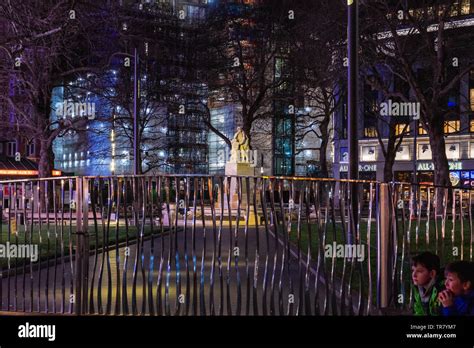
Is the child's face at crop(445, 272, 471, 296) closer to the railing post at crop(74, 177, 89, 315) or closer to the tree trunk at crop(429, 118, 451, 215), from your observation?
the railing post at crop(74, 177, 89, 315)

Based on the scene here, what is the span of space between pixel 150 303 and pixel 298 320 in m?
2.53

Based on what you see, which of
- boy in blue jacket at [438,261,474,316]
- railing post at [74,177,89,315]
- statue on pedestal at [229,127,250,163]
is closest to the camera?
boy in blue jacket at [438,261,474,316]

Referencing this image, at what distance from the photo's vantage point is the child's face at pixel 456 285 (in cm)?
585

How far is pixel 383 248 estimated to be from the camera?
796cm

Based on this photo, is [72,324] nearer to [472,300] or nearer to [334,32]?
[472,300]

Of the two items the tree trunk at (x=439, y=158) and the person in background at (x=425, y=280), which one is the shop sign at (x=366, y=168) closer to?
the tree trunk at (x=439, y=158)

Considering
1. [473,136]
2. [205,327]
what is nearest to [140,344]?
[205,327]

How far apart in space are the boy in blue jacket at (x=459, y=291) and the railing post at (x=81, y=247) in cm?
431

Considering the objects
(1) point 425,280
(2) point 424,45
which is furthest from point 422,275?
(2) point 424,45

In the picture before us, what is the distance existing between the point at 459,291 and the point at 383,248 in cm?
211

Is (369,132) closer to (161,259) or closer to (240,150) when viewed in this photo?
(240,150)

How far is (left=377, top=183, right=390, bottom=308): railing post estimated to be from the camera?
7914 mm

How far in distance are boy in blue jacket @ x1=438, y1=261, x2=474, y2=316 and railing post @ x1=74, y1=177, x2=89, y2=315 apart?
4.31m

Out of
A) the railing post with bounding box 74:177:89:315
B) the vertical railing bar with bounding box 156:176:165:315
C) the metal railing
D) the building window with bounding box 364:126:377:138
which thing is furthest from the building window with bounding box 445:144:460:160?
the railing post with bounding box 74:177:89:315
